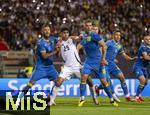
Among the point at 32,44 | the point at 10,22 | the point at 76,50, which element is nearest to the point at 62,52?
the point at 76,50

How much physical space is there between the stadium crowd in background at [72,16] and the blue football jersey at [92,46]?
37.4ft

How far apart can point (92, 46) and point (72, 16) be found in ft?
46.1

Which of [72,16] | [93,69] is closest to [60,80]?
[93,69]

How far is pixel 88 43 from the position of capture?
17.6 metres

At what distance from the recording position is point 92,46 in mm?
17672

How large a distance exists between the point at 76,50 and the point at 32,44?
10.6 metres

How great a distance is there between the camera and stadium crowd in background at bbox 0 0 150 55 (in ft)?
98.0

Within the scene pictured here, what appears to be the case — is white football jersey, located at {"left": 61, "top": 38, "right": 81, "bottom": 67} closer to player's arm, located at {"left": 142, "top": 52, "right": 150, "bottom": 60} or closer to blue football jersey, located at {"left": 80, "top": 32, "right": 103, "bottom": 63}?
blue football jersey, located at {"left": 80, "top": 32, "right": 103, "bottom": 63}

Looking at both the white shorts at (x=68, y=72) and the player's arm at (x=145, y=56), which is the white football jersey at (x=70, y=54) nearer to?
the white shorts at (x=68, y=72)

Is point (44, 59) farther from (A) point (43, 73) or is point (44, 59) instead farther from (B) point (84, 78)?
(B) point (84, 78)

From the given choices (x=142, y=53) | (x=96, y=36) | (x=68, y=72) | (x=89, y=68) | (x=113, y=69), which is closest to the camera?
(x=96, y=36)

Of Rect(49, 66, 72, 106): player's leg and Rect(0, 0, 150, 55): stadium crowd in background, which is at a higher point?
Rect(0, 0, 150, 55): stadium crowd in background

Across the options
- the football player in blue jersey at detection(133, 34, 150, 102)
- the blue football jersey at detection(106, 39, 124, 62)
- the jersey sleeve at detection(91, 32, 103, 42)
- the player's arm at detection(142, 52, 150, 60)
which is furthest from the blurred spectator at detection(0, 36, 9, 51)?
the jersey sleeve at detection(91, 32, 103, 42)

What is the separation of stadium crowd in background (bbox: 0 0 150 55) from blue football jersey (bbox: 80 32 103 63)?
37.4ft
